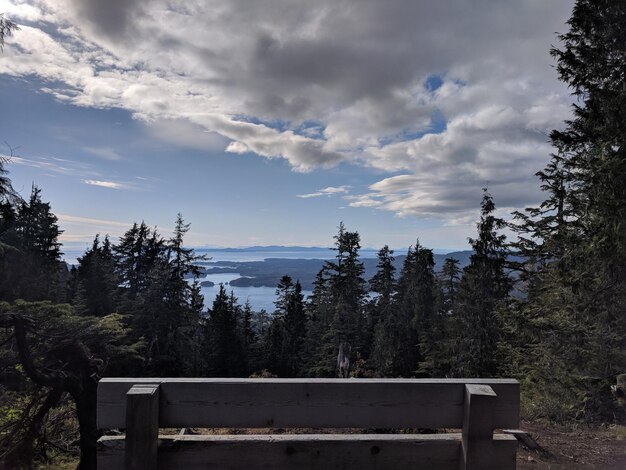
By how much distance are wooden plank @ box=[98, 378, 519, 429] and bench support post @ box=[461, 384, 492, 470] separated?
0.09 m

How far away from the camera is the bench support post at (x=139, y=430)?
2240 mm

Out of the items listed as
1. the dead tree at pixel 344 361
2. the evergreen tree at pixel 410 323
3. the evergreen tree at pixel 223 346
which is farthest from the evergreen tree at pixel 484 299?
the evergreen tree at pixel 223 346

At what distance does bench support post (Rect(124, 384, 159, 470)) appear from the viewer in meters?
2.24

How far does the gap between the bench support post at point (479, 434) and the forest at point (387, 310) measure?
351 centimetres

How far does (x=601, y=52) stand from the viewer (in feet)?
29.5

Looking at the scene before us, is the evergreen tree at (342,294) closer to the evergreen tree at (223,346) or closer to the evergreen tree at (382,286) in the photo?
the evergreen tree at (382,286)

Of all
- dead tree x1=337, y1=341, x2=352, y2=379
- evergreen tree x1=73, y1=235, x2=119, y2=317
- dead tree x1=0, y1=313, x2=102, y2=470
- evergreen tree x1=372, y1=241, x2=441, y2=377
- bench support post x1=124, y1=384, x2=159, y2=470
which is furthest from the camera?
evergreen tree x1=73, y1=235, x2=119, y2=317

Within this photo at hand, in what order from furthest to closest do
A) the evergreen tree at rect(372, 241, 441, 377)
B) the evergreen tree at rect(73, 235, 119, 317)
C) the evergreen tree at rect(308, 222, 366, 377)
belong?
the evergreen tree at rect(308, 222, 366, 377) < the evergreen tree at rect(73, 235, 119, 317) < the evergreen tree at rect(372, 241, 441, 377)

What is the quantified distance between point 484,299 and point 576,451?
735 inches

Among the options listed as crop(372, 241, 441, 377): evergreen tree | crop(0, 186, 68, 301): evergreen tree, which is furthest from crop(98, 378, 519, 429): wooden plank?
crop(372, 241, 441, 377): evergreen tree

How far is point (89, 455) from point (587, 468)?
6585mm

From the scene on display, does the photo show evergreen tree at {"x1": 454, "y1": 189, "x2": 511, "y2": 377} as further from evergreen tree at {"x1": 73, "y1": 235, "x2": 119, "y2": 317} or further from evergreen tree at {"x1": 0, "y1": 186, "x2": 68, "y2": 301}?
evergreen tree at {"x1": 73, "y1": 235, "x2": 119, "y2": 317}

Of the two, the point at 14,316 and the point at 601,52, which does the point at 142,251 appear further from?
the point at 601,52

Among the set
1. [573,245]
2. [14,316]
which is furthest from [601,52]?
[14,316]
